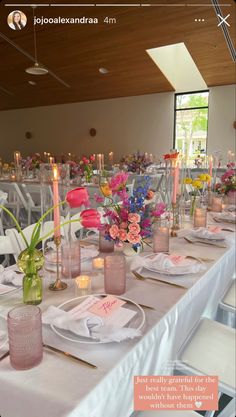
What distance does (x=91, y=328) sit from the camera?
82 cm

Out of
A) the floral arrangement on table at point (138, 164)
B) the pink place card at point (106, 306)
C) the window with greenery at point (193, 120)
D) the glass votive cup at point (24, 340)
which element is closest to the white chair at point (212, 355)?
the pink place card at point (106, 306)

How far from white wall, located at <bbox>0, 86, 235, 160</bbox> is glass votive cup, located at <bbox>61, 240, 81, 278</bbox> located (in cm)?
855

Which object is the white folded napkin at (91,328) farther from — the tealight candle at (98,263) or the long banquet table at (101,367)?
the tealight candle at (98,263)

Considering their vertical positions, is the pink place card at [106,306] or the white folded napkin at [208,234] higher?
the white folded napkin at [208,234]

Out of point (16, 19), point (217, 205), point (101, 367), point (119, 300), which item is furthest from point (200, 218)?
point (16, 19)

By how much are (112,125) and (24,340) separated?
1074 cm

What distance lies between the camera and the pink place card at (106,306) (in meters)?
0.90

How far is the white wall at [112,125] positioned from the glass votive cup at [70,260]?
28.1 ft

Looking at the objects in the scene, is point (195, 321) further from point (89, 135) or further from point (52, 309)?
point (89, 135)

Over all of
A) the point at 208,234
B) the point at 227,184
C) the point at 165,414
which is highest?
the point at 227,184

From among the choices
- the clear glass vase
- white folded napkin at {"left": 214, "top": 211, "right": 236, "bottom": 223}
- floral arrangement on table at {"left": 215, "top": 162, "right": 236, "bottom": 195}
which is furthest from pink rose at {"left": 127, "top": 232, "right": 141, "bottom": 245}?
floral arrangement on table at {"left": 215, "top": 162, "right": 236, "bottom": 195}

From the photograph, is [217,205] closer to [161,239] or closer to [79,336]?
[161,239]

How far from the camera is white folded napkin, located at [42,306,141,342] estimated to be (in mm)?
782

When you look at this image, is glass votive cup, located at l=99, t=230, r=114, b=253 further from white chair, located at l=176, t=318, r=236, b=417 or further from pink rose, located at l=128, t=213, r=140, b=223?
white chair, located at l=176, t=318, r=236, b=417
